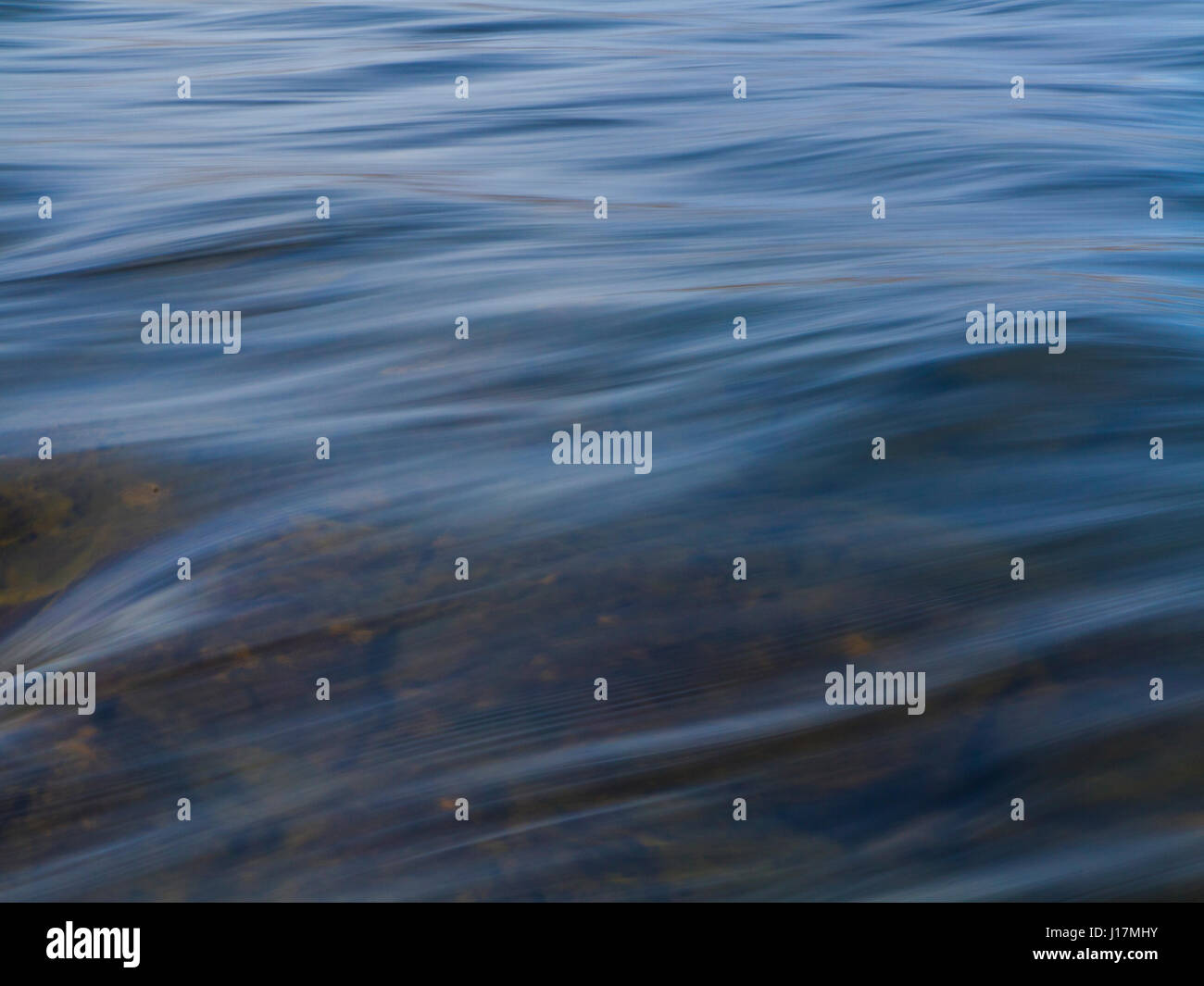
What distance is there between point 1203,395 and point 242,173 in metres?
4.46

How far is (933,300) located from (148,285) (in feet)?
9.40

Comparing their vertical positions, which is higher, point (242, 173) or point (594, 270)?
point (242, 173)

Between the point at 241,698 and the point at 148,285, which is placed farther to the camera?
the point at 148,285

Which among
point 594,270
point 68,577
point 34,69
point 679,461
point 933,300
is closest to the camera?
point 68,577

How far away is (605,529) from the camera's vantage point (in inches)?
118

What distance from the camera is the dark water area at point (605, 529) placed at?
220 centimetres

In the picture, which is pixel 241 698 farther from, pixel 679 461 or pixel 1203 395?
pixel 1203 395

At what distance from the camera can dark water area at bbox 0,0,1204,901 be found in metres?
2.20

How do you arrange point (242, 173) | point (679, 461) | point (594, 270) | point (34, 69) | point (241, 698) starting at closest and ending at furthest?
point (241, 698)
point (679, 461)
point (594, 270)
point (242, 173)
point (34, 69)

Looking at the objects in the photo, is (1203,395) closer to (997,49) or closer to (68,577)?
(68,577)

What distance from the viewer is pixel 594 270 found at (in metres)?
4.63

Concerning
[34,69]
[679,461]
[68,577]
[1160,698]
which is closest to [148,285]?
[68,577]
